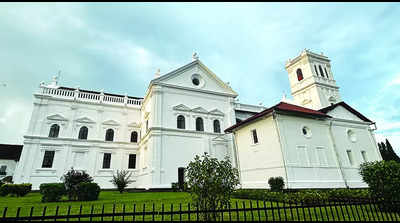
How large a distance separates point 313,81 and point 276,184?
72.3ft

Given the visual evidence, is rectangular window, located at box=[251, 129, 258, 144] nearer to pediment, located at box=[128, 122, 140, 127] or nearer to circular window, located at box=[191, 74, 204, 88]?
circular window, located at box=[191, 74, 204, 88]

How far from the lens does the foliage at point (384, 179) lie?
813 centimetres

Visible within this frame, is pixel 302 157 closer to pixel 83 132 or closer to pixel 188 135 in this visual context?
pixel 188 135

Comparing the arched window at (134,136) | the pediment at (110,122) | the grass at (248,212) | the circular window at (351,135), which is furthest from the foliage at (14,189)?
the circular window at (351,135)

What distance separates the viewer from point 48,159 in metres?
23.3

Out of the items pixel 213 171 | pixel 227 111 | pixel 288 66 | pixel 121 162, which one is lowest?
pixel 213 171

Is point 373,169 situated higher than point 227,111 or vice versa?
point 227,111

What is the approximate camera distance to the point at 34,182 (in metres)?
22.1

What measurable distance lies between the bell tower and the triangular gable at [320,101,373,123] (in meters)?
8.69

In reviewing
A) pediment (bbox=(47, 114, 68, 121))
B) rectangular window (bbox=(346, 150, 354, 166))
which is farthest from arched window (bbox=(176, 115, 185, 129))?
rectangular window (bbox=(346, 150, 354, 166))

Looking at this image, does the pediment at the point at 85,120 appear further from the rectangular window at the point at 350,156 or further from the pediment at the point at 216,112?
the rectangular window at the point at 350,156

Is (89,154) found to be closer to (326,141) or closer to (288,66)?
(326,141)

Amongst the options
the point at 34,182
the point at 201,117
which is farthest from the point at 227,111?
the point at 34,182

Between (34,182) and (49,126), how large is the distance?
20.7 ft
